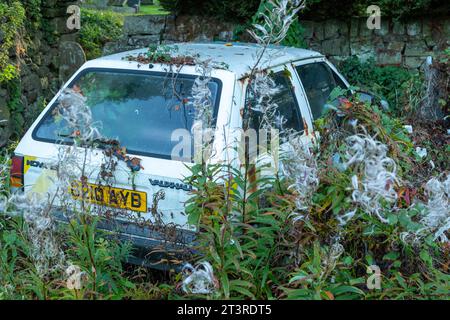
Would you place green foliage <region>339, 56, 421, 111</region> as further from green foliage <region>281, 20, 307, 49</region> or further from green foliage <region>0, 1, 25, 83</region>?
green foliage <region>0, 1, 25, 83</region>

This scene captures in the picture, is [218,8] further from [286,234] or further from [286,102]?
[286,234]

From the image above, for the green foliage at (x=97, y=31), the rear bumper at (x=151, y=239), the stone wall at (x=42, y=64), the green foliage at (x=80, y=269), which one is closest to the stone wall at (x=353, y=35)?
the green foliage at (x=97, y=31)

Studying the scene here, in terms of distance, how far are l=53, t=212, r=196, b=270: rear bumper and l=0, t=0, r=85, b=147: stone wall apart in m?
3.42

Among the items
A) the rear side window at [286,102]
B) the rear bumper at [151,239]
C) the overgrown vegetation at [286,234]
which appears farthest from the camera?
the rear side window at [286,102]

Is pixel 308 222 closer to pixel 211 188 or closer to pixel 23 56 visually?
pixel 211 188

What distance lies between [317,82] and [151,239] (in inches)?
90.3

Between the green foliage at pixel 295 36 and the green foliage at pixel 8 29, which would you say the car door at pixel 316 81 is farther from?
the green foliage at pixel 8 29

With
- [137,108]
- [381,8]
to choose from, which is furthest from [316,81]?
[381,8]

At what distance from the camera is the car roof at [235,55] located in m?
4.34

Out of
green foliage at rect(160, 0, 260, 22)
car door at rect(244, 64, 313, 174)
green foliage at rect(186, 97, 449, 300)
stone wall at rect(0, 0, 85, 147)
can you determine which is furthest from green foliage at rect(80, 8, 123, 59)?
green foliage at rect(186, 97, 449, 300)

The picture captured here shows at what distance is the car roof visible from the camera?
4340mm

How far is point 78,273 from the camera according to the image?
3.04 metres

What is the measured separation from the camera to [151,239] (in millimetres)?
3906
